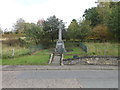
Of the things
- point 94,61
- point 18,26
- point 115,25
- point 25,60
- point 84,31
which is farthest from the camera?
point 18,26

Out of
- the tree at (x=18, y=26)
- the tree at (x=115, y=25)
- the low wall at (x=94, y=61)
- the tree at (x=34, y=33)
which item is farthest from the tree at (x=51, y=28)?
the tree at (x=115, y=25)

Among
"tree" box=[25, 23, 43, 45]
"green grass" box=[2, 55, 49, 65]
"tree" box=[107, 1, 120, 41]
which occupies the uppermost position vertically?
"tree" box=[25, 23, 43, 45]

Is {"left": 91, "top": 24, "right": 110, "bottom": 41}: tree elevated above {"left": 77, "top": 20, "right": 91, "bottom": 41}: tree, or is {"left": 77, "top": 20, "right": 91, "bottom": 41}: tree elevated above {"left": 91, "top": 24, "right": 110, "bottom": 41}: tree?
{"left": 77, "top": 20, "right": 91, "bottom": 41}: tree

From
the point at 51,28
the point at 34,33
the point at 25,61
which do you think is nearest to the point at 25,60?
the point at 25,61

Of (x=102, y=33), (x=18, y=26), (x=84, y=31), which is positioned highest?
(x=18, y=26)

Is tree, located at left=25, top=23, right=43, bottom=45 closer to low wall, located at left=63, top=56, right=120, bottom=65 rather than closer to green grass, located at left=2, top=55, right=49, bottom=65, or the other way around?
green grass, located at left=2, top=55, right=49, bottom=65

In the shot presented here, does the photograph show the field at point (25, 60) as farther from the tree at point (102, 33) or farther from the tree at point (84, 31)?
the tree at point (84, 31)

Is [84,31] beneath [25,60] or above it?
above

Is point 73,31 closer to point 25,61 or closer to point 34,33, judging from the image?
point 34,33

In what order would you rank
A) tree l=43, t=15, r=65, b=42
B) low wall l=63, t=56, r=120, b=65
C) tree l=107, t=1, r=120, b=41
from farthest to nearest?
tree l=43, t=15, r=65, b=42, low wall l=63, t=56, r=120, b=65, tree l=107, t=1, r=120, b=41

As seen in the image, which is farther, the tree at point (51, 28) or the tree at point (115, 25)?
the tree at point (51, 28)

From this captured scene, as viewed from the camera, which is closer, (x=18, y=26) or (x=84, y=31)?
(x=84, y=31)

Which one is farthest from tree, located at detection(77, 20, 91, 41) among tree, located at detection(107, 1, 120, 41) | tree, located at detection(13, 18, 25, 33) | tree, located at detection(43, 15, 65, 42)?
tree, located at detection(107, 1, 120, 41)

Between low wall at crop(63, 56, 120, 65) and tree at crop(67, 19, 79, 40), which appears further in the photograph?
tree at crop(67, 19, 79, 40)
